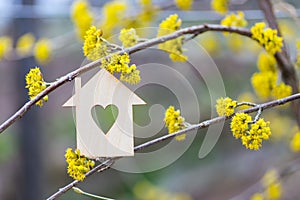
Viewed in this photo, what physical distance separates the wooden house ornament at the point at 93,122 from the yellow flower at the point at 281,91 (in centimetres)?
30

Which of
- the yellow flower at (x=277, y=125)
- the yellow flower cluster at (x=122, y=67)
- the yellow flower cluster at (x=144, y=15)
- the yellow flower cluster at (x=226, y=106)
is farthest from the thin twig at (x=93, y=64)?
the yellow flower at (x=277, y=125)

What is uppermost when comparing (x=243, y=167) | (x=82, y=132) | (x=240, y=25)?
(x=240, y=25)

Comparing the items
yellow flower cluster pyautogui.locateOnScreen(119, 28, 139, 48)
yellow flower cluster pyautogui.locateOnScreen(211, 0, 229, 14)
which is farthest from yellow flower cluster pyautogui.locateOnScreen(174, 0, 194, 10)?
yellow flower cluster pyautogui.locateOnScreen(119, 28, 139, 48)

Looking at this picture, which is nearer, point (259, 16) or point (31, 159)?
point (259, 16)

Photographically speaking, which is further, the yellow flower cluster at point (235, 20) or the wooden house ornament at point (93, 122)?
the yellow flower cluster at point (235, 20)

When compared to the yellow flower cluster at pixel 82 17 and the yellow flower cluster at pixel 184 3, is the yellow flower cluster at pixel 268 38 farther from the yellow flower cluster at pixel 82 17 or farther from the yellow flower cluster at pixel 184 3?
the yellow flower cluster at pixel 82 17

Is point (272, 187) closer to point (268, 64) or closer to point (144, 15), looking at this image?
point (268, 64)

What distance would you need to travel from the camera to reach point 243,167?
101 inches

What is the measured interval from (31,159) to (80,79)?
1487mm

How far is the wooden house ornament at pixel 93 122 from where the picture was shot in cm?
53

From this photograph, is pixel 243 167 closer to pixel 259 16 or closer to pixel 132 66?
pixel 259 16

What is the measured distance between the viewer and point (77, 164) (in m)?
0.52

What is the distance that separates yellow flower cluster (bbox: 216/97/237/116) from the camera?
0.54m

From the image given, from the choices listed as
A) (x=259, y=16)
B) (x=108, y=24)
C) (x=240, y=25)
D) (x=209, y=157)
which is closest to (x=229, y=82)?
(x=209, y=157)
